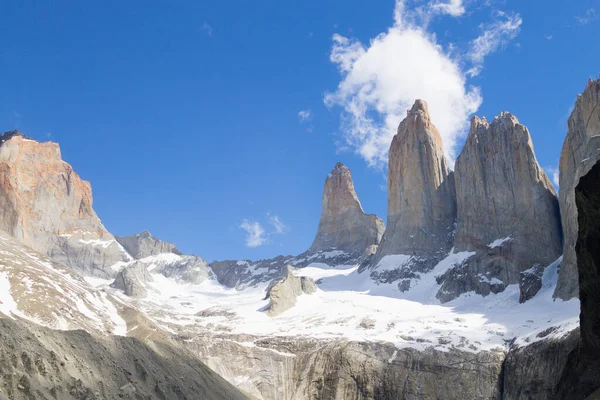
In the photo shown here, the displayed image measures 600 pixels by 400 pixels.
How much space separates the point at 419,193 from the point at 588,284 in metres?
137

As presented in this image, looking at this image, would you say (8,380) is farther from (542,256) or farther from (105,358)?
(542,256)

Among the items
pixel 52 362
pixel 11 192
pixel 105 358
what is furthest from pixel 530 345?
pixel 11 192

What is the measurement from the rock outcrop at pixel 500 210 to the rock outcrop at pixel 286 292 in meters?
29.9

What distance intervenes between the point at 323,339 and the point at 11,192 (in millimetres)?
124338

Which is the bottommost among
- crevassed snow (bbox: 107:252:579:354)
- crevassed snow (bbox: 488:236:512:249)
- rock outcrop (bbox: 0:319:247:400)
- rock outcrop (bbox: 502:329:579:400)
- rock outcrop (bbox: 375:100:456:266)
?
rock outcrop (bbox: 0:319:247:400)

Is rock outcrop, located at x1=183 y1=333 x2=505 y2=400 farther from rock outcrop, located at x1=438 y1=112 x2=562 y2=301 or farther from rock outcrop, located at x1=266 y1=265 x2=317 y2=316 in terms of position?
rock outcrop, located at x1=438 y1=112 x2=562 y2=301

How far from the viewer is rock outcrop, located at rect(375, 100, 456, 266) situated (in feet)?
527

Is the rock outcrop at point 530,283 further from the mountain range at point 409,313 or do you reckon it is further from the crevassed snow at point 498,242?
the crevassed snow at point 498,242

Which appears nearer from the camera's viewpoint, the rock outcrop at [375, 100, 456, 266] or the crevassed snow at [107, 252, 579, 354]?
the crevassed snow at [107, 252, 579, 354]

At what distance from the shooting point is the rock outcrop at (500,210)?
131125 millimetres

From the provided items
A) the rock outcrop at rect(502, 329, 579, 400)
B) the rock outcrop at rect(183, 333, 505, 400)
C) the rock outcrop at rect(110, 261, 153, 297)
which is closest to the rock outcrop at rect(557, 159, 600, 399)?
the rock outcrop at rect(502, 329, 579, 400)

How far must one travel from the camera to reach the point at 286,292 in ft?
465

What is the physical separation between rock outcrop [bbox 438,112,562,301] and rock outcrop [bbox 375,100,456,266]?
10314mm

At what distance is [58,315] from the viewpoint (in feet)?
303
